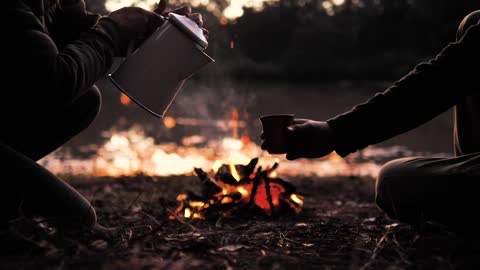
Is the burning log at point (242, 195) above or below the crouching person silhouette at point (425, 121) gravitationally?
below

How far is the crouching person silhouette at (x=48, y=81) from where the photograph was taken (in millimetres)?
1778

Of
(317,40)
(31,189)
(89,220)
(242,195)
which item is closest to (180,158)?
(242,195)

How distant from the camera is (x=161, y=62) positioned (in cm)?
221

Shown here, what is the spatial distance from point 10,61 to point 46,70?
13 cm

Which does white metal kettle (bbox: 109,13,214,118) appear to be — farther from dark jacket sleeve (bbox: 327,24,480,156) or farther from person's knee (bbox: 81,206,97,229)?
dark jacket sleeve (bbox: 327,24,480,156)

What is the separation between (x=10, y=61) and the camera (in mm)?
1772

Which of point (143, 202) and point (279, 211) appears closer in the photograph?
point (279, 211)

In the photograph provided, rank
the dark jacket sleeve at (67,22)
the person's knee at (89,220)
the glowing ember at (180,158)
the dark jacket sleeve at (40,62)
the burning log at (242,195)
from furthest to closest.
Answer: the glowing ember at (180,158) < the burning log at (242,195) < the dark jacket sleeve at (67,22) < the person's knee at (89,220) < the dark jacket sleeve at (40,62)

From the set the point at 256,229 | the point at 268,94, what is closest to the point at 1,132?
the point at 256,229

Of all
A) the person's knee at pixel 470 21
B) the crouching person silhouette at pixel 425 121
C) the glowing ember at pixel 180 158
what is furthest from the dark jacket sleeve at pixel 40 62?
the glowing ember at pixel 180 158

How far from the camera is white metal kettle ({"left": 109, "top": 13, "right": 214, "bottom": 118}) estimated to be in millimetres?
2170

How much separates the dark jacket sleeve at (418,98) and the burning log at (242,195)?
0.90m

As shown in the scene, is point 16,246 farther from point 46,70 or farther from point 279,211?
point 279,211

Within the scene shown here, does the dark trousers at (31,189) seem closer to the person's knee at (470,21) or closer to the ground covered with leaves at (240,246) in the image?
the ground covered with leaves at (240,246)
